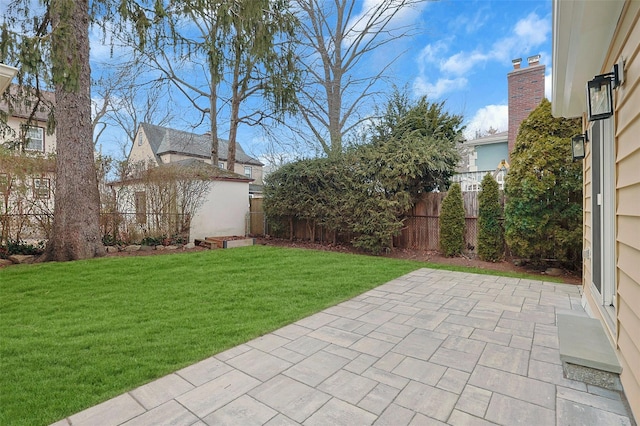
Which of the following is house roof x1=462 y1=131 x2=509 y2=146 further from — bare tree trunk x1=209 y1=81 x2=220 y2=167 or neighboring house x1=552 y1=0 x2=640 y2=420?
neighboring house x1=552 y1=0 x2=640 y2=420

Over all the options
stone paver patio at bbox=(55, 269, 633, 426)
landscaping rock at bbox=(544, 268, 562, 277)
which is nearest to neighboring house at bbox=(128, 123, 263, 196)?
landscaping rock at bbox=(544, 268, 562, 277)

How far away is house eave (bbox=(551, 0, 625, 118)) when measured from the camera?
80.4 inches

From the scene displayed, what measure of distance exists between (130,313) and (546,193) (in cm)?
666

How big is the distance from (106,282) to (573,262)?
26.2 ft

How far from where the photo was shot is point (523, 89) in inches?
409

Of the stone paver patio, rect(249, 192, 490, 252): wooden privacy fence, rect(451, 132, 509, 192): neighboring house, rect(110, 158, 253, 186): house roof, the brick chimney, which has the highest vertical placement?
the brick chimney

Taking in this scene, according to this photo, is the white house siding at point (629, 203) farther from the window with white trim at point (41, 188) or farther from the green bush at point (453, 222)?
the window with white trim at point (41, 188)

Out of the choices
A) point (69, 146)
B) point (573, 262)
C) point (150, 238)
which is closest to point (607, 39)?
point (573, 262)

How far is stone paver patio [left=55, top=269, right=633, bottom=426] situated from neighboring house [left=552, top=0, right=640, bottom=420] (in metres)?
0.44

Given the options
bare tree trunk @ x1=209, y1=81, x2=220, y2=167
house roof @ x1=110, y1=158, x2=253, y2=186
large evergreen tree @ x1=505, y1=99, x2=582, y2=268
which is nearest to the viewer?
large evergreen tree @ x1=505, y1=99, x2=582, y2=268

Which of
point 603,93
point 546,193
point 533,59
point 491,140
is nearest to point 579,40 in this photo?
point 603,93

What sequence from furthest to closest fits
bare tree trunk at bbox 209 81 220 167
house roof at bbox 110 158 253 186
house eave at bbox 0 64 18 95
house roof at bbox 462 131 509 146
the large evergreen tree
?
house roof at bbox 462 131 509 146
bare tree trunk at bbox 209 81 220 167
house roof at bbox 110 158 253 186
the large evergreen tree
house eave at bbox 0 64 18 95

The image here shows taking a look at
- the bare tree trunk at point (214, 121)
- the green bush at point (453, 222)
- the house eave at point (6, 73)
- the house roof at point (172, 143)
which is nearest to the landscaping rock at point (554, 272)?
the green bush at point (453, 222)

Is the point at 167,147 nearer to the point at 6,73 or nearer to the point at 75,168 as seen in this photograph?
the point at 75,168
